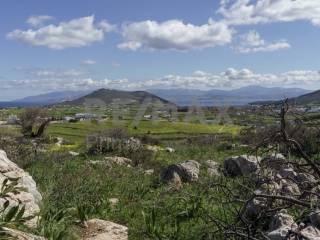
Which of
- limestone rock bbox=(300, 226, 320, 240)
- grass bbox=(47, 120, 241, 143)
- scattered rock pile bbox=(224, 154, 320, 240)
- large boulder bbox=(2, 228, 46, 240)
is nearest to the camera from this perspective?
scattered rock pile bbox=(224, 154, 320, 240)

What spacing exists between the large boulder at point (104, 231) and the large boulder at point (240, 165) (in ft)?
17.6

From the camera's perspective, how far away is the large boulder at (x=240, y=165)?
14.1m

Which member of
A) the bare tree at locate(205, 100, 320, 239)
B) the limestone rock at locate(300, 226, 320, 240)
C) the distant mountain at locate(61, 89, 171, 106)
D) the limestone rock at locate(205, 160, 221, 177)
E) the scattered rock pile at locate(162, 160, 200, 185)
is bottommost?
the distant mountain at locate(61, 89, 171, 106)

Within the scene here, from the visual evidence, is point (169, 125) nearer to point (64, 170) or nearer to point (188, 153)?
point (188, 153)

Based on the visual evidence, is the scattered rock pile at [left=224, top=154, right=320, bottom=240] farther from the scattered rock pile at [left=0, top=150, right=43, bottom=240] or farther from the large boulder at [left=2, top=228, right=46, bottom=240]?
the scattered rock pile at [left=0, top=150, right=43, bottom=240]

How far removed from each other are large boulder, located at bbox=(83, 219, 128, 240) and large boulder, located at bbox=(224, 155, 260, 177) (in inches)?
211

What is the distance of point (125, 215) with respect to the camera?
10.3 meters

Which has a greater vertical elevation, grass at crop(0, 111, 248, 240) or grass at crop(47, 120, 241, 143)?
grass at crop(0, 111, 248, 240)

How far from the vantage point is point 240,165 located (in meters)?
14.4

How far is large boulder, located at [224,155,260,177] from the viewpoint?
14131 millimetres

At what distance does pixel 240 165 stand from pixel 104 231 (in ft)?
20.3

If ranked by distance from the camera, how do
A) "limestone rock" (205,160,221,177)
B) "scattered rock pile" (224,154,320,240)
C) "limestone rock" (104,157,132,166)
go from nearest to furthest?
"scattered rock pile" (224,154,320,240) < "limestone rock" (205,160,221,177) < "limestone rock" (104,157,132,166)

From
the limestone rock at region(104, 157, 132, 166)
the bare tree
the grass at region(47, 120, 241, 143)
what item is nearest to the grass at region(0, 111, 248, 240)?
the bare tree

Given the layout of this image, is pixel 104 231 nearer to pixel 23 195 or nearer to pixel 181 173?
pixel 23 195
